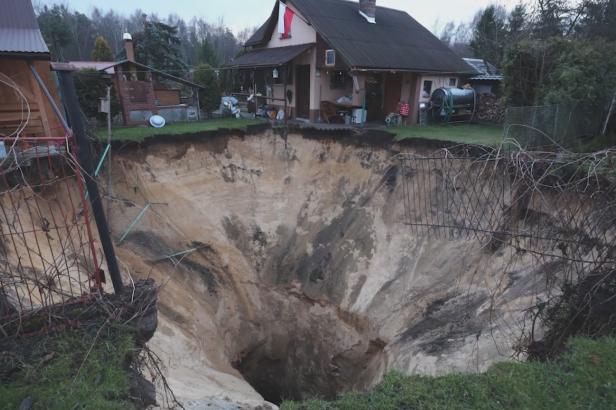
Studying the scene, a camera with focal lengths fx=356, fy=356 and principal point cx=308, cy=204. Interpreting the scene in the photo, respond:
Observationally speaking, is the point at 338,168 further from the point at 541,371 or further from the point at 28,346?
the point at 28,346

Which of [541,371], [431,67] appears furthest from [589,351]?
[431,67]

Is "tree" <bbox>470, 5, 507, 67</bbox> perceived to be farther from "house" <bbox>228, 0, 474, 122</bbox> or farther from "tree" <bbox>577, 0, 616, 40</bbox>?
"house" <bbox>228, 0, 474, 122</bbox>

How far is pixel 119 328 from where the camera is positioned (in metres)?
4.36

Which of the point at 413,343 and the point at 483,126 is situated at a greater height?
the point at 483,126

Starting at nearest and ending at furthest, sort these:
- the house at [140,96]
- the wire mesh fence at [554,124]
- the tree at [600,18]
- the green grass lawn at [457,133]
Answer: the wire mesh fence at [554,124], the green grass lawn at [457,133], the house at [140,96], the tree at [600,18]

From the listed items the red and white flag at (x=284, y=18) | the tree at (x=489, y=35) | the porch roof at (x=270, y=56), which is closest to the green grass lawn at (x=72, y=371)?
the porch roof at (x=270, y=56)

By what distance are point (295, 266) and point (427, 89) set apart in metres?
9.98

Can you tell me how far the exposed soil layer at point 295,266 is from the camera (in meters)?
8.38

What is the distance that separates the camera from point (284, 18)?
1600cm

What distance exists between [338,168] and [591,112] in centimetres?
830

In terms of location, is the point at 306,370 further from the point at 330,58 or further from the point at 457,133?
the point at 330,58

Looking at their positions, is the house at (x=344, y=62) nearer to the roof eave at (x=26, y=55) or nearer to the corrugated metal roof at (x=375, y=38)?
the corrugated metal roof at (x=375, y=38)

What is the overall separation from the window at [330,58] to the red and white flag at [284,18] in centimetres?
292

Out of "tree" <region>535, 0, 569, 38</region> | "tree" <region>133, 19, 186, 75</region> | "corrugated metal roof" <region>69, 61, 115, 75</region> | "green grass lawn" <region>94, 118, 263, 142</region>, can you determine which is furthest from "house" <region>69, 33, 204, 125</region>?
"tree" <region>535, 0, 569, 38</region>
